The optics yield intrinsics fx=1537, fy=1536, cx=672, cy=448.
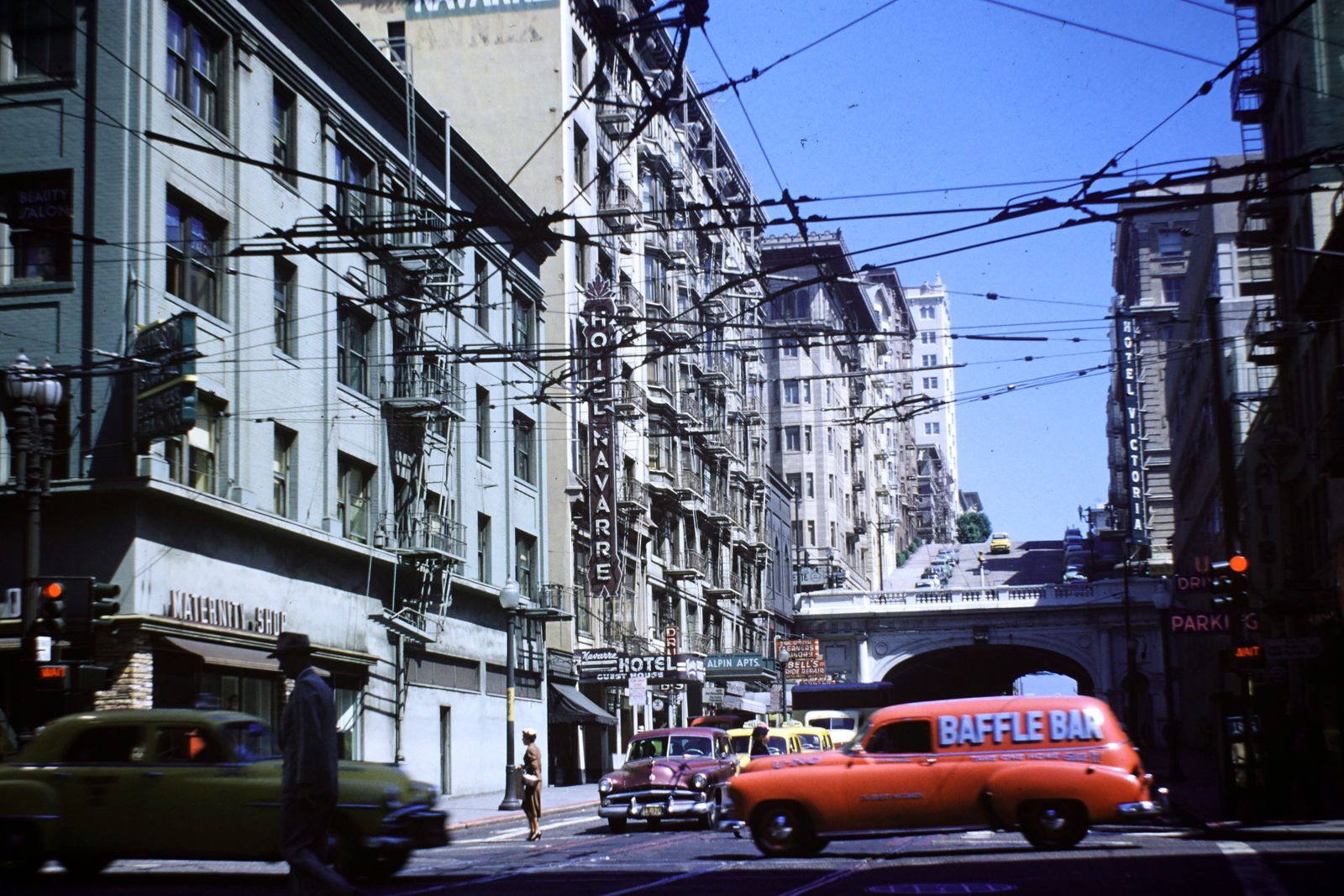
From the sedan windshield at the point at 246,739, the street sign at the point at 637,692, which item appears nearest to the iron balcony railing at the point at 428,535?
the street sign at the point at 637,692

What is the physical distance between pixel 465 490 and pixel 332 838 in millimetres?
25176

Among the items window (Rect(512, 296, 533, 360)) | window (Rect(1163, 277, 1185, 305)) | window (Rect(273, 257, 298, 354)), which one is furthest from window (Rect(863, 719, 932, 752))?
window (Rect(1163, 277, 1185, 305))

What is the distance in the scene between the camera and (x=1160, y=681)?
276 feet

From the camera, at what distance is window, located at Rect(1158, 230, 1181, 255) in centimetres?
10856

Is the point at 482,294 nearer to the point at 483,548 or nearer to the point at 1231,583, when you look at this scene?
the point at 483,548

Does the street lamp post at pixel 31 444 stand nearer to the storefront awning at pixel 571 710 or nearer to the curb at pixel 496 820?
the curb at pixel 496 820

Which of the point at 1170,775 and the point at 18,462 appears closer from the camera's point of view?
the point at 18,462

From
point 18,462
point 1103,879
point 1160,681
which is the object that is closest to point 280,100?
point 18,462

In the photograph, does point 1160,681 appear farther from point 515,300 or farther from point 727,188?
point 515,300

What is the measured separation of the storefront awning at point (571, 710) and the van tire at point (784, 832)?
95.0 ft

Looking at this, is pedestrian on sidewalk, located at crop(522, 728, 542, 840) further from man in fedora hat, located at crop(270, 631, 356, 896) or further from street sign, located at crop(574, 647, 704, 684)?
street sign, located at crop(574, 647, 704, 684)

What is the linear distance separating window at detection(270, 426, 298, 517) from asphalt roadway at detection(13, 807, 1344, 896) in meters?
11.0

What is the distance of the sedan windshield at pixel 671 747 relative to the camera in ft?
90.9

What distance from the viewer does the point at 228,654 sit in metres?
26.6
